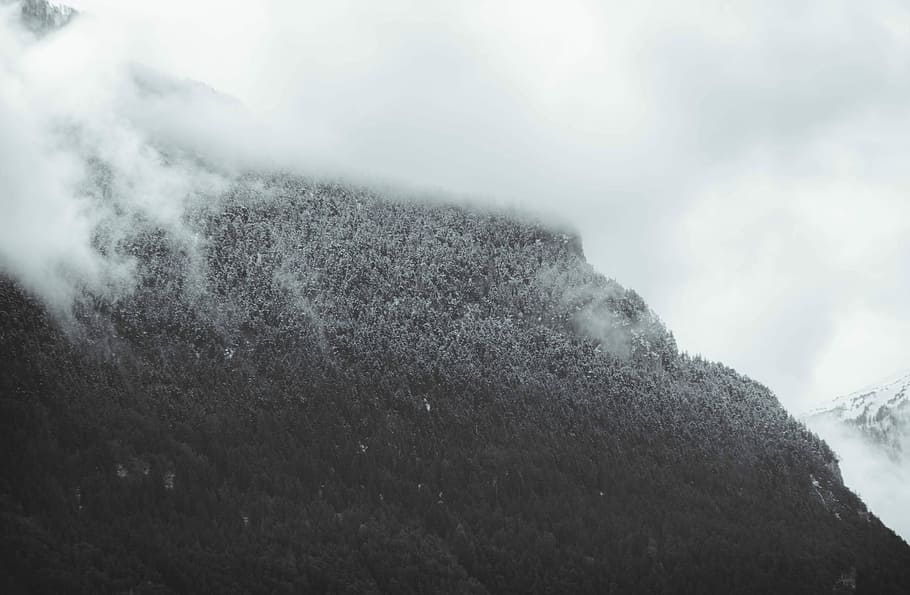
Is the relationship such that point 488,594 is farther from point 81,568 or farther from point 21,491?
point 21,491

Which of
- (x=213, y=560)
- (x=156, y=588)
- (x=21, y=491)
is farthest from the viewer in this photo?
(x=21, y=491)

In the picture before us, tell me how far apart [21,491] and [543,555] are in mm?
107435

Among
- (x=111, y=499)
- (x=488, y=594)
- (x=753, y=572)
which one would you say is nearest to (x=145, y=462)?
(x=111, y=499)

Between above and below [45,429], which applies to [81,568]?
below

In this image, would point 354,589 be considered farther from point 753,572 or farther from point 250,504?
point 753,572

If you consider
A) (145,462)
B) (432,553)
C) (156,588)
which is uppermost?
(145,462)

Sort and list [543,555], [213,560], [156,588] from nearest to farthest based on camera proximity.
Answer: [156,588] < [213,560] < [543,555]

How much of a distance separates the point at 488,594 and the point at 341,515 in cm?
3531

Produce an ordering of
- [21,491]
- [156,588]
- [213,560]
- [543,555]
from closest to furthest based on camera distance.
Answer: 1. [156,588]
2. [213,560]
3. [21,491]
4. [543,555]

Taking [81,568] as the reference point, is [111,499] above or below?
above

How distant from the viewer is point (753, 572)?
19950 cm

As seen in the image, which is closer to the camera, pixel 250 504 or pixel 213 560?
pixel 213 560

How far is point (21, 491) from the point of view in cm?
18112

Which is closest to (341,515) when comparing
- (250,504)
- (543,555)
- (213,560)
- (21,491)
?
(250,504)
